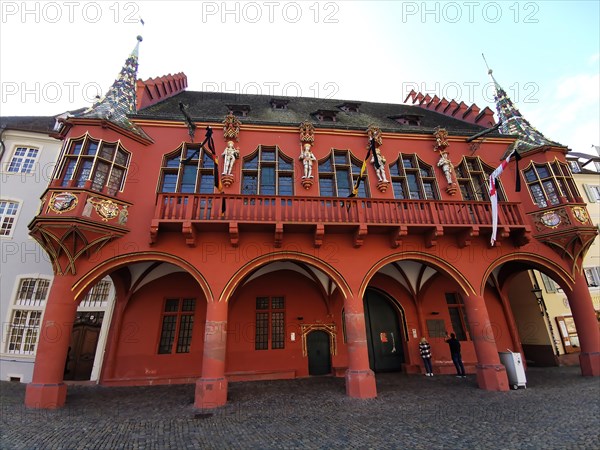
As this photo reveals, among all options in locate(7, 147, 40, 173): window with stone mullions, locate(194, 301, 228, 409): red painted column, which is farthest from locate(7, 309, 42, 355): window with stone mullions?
locate(194, 301, 228, 409): red painted column

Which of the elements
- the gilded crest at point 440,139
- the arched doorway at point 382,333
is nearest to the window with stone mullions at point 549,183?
the gilded crest at point 440,139

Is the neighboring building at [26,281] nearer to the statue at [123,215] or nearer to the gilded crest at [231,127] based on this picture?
the statue at [123,215]

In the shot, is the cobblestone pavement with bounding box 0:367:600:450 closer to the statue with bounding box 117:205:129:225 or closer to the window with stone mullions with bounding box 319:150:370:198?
the statue with bounding box 117:205:129:225

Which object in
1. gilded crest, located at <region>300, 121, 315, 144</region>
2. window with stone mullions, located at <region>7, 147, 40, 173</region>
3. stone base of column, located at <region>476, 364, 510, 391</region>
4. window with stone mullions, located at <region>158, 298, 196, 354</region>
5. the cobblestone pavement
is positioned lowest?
the cobblestone pavement

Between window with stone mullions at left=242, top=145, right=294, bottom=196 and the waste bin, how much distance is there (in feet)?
30.6

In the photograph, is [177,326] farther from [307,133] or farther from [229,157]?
[307,133]

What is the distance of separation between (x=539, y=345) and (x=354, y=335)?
11760mm

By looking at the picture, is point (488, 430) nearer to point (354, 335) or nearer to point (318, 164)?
point (354, 335)

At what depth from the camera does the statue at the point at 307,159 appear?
35.6 feet

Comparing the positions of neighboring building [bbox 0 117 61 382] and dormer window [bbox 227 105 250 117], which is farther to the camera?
dormer window [bbox 227 105 250 117]

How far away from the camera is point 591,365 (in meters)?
9.80

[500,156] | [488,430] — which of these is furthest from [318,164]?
[488,430]

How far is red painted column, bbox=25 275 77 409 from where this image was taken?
24.8 feet

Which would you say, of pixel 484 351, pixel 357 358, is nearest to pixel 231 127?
pixel 357 358
